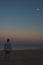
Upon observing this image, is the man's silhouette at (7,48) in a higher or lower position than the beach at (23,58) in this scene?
higher

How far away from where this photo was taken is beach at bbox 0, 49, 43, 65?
128 inches

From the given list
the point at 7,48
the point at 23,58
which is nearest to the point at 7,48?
the point at 7,48

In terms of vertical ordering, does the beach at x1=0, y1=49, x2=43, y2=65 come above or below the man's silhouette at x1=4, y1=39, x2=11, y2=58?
below

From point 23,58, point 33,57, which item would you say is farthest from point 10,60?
point 33,57

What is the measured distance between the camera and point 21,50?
321 centimetres

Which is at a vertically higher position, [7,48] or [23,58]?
[7,48]

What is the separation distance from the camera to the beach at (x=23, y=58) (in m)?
3.24

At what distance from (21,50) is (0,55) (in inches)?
19.6

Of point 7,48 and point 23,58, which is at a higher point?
point 7,48

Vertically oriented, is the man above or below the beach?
above

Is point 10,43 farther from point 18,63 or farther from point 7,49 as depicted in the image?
point 18,63

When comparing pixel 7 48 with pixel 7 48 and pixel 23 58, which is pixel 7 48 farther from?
pixel 23 58

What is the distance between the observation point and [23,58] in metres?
3.28

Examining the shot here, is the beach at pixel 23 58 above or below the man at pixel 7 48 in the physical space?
below
